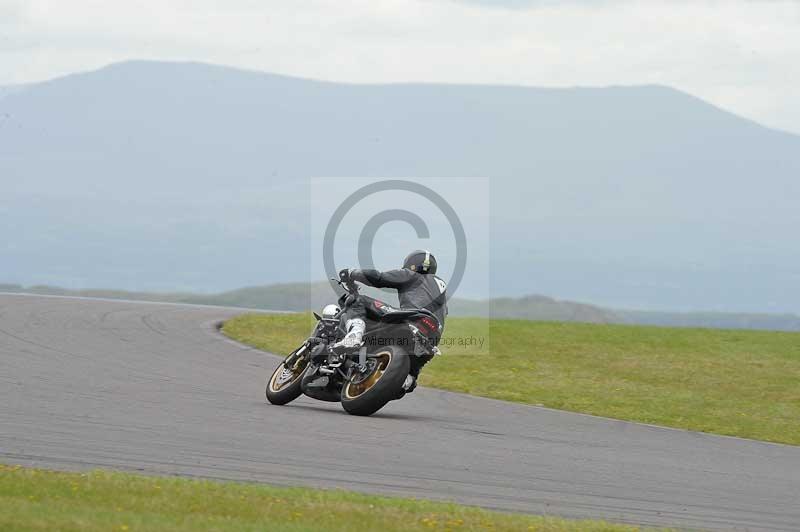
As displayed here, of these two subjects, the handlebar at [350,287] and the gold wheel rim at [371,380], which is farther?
the handlebar at [350,287]

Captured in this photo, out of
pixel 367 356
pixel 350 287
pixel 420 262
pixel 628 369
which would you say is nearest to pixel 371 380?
pixel 367 356

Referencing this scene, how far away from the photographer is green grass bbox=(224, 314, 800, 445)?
60.2 ft

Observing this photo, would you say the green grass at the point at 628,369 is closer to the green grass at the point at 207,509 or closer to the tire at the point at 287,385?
the tire at the point at 287,385

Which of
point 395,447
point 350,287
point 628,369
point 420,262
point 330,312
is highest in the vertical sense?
point 420,262

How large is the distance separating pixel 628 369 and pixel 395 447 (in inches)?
551

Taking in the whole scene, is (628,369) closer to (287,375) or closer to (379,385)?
(287,375)

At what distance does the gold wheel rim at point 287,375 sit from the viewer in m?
14.3

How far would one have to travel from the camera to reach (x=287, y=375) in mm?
14547

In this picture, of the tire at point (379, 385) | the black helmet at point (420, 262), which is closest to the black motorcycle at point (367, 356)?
the tire at point (379, 385)

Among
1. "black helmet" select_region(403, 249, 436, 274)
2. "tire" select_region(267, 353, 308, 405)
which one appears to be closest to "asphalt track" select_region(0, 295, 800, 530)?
"tire" select_region(267, 353, 308, 405)

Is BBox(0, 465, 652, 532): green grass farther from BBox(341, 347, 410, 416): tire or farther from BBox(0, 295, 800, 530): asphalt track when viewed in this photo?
BBox(341, 347, 410, 416): tire

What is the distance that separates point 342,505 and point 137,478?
4.90 ft

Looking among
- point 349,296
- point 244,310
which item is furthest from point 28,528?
point 244,310

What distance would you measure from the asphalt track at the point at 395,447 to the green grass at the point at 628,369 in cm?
179
